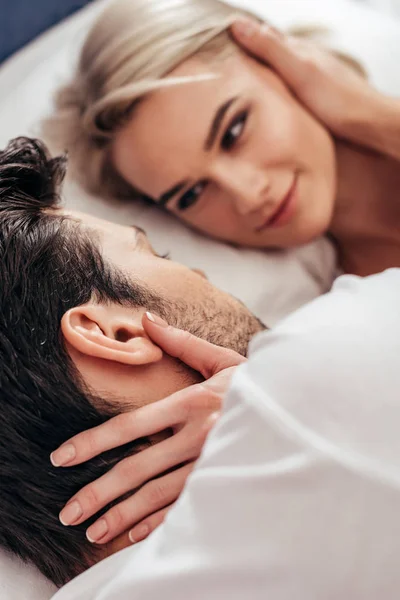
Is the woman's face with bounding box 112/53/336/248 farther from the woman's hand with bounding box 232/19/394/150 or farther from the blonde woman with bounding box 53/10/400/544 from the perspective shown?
the blonde woman with bounding box 53/10/400/544

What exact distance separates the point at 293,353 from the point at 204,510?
15 cm

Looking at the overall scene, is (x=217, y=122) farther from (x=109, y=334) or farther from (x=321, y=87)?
(x=109, y=334)

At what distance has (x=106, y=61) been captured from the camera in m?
1.25

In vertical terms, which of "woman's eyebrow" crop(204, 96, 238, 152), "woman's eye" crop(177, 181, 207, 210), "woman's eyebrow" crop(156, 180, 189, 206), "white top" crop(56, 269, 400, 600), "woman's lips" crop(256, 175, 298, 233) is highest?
"white top" crop(56, 269, 400, 600)

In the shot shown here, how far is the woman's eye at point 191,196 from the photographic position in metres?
1.27

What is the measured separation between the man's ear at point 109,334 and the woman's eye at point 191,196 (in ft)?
1.89

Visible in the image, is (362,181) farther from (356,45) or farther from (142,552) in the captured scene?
(142,552)

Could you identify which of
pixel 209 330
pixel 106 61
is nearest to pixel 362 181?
pixel 106 61

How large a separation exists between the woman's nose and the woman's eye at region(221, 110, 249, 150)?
0.14ft

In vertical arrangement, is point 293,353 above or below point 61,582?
above

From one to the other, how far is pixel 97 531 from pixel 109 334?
0.21m

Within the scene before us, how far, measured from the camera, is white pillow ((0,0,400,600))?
129cm

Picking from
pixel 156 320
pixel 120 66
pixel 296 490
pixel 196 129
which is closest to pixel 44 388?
pixel 156 320

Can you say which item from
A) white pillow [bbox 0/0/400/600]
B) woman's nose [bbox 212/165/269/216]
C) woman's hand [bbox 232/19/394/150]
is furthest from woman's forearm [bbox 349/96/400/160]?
woman's nose [bbox 212/165/269/216]
